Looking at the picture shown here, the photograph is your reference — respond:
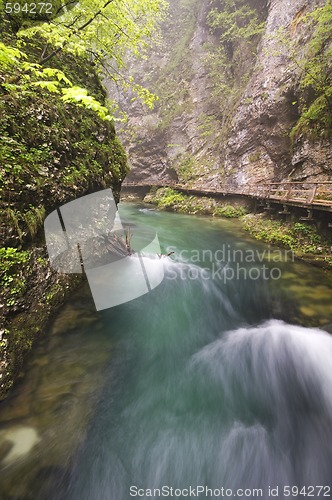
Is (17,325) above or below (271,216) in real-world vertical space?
above

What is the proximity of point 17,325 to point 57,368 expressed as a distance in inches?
37.1

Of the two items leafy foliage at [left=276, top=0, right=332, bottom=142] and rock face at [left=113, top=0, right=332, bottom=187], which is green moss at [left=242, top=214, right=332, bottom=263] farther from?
leafy foliage at [left=276, top=0, right=332, bottom=142]

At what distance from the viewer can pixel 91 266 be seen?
6352mm

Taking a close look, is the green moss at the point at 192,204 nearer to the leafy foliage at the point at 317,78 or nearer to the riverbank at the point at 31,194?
the leafy foliage at the point at 317,78

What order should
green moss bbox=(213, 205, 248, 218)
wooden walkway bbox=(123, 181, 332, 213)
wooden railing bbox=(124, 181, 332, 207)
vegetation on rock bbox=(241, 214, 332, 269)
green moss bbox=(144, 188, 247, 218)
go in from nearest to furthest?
vegetation on rock bbox=(241, 214, 332, 269) < wooden walkway bbox=(123, 181, 332, 213) < wooden railing bbox=(124, 181, 332, 207) < green moss bbox=(213, 205, 248, 218) < green moss bbox=(144, 188, 247, 218)

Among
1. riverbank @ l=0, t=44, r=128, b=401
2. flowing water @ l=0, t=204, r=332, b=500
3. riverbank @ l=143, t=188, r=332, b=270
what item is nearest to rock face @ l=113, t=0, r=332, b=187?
riverbank @ l=143, t=188, r=332, b=270

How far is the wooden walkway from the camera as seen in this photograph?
8617mm

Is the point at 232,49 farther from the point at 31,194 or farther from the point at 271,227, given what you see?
the point at 31,194

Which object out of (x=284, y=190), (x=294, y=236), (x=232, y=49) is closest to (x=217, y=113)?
(x=232, y=49)

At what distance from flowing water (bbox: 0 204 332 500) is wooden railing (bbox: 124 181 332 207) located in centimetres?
410

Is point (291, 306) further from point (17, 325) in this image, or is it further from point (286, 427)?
point (17, 325)

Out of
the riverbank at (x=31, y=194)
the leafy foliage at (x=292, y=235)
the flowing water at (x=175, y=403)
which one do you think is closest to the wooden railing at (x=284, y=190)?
the leafy foliage at (x=292, y=235)

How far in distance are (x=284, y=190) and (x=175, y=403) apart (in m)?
10.5

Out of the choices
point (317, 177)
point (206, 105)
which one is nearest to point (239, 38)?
point (206, 105)
